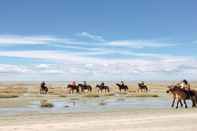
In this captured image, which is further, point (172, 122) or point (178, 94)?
point (178, 94)

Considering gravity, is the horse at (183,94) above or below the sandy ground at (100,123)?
above

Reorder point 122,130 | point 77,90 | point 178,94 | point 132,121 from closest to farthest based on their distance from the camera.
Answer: point 122,130, point 132,121, point 178,94, point 77,90

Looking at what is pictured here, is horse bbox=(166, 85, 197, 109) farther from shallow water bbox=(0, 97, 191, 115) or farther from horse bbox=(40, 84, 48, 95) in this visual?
horse bbox=(40, 84, 48, 95)

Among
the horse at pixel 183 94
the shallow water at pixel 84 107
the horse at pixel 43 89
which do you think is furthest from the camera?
the horse at pixel 43 89

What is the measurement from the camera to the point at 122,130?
1800cm

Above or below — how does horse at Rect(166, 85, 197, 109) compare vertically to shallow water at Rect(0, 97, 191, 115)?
above

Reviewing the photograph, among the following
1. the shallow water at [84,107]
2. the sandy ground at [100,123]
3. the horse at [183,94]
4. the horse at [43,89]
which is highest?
the horse at [43,89]

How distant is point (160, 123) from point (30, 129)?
5686mm

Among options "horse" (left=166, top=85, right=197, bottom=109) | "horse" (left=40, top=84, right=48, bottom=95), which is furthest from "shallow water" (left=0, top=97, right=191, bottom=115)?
"horse" (left=40, top=84, right=48, bottom=95)

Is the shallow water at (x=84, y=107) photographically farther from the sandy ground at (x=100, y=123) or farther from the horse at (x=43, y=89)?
the horse at (x=43, y=89)

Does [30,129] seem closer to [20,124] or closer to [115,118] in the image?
[20,124]

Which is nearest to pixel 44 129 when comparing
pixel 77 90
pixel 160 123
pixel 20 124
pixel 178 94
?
pixel 20 124

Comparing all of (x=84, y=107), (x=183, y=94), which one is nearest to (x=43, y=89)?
(x=84, y=107)

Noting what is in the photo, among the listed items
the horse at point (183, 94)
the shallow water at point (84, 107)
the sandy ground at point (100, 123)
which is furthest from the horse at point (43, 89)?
the sandy ground at point (100, 123)
